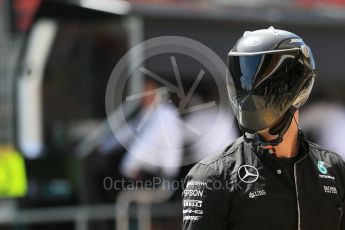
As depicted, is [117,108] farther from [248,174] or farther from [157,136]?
[248,174]

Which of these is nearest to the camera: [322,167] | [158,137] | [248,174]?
[248,174]

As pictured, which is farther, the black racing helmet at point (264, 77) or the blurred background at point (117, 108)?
the blurred background at point (117, 108)

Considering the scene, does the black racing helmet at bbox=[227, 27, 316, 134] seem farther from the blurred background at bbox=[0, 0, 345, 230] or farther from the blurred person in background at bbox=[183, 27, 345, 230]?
the blurred background at bbox=[0, 0, 345, 230]

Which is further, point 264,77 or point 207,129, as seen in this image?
point 207,129

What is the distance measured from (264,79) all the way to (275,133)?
0.19 metres

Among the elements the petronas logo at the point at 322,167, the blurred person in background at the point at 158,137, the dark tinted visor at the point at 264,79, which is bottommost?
the blurred person in background at the point at 158,137

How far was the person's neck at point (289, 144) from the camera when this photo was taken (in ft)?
9.23

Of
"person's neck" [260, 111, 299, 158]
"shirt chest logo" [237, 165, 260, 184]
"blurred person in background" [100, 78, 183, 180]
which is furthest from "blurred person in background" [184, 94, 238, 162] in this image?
"shirt chest logo" [237, 165, 260, 184]

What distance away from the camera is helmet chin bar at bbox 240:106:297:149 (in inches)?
108

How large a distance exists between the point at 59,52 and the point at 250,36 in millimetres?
5050

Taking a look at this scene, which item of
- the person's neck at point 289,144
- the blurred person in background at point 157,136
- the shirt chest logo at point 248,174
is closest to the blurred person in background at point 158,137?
the blurred person in background at point 157,136

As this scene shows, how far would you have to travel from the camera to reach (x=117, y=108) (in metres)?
7.22

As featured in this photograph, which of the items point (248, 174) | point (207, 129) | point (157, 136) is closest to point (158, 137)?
point (157, 136)

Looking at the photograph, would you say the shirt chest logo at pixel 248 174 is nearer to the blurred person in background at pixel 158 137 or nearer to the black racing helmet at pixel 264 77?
the black racing helmet at pixel 264 77
